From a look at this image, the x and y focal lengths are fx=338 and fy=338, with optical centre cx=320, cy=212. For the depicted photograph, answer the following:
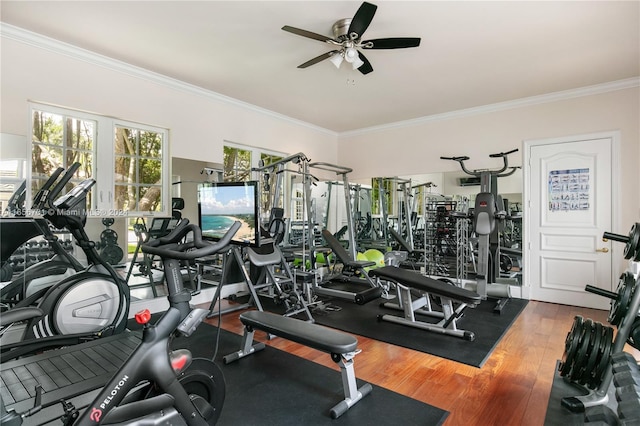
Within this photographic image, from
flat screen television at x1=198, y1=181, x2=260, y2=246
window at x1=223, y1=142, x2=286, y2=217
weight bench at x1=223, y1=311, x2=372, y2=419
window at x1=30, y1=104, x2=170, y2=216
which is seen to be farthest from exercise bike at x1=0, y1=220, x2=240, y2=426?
window at x1=223, y1=142, x2=286, y2=217

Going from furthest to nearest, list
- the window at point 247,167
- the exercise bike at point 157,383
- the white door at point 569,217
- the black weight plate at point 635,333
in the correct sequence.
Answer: the window at point 247,167 < the white door at point 569,217 < the black weight plate at point 635,333 < the exercise bike at point 157,383

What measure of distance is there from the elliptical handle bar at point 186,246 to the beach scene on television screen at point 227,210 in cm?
113

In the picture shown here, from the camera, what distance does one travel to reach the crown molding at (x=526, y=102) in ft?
13.9

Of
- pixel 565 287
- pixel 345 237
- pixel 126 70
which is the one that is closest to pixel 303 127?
pixel 345 237

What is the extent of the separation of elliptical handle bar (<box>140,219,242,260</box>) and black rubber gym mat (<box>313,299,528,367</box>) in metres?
2.25

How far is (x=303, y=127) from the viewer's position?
20.5ft

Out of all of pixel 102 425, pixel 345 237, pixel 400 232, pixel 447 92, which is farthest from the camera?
pixel 345 237

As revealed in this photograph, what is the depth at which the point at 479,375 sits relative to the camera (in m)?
2.58

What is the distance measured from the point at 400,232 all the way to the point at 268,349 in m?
3.81

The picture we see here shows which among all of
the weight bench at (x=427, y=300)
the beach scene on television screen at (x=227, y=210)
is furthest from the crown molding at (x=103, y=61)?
the weight bench at (x=427, y=300)

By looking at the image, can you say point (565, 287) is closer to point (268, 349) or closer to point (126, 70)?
point (268, 349)

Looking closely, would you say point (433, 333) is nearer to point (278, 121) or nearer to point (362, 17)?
point (362, 17)

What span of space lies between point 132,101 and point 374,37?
284 cm

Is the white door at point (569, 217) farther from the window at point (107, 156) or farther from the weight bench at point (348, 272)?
the window at point (107, 156)
